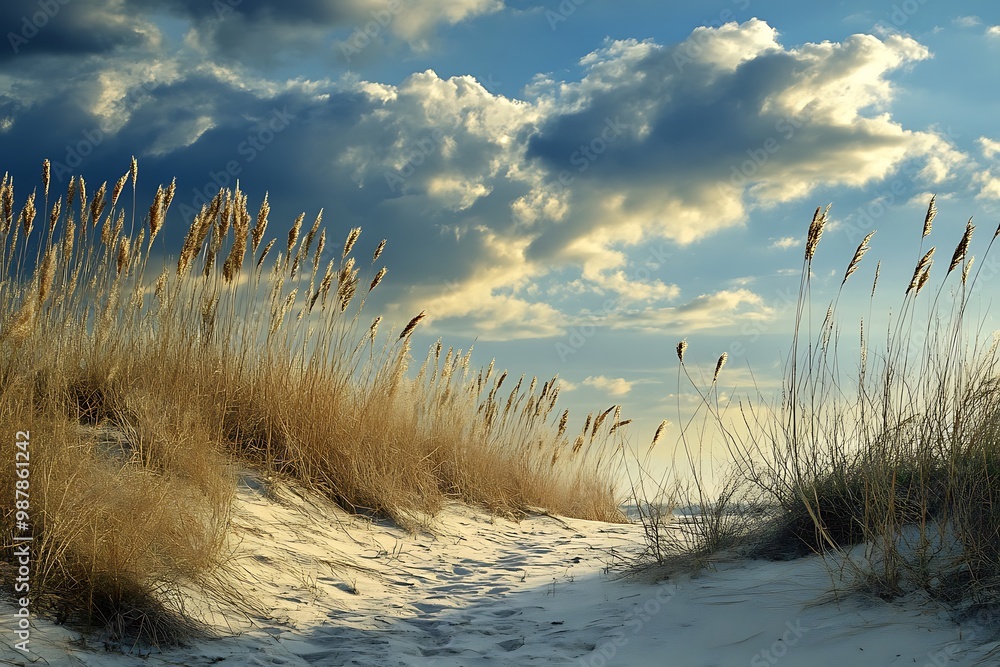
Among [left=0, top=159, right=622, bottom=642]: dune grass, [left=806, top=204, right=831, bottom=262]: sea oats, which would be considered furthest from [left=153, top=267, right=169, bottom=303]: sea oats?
[left=806, top=204, right=831, bottom=262]: sea oats

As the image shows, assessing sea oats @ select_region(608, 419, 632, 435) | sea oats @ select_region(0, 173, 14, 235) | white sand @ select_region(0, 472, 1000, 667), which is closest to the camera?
white sand @ select_region(0, 472, 1000, 667)

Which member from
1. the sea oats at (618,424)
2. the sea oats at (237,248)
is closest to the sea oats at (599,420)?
the sea oats at (618,424)

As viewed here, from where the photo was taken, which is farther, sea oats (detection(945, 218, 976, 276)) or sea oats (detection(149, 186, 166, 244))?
sea oats (detection(149, 186, 166, 244))

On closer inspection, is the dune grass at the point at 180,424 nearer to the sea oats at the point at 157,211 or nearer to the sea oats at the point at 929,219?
the sea oats at the point at 157,211

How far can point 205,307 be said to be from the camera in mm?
5438

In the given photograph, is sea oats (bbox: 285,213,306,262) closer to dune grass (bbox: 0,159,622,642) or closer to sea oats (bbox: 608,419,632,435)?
dune grass (bbox: 0,159,622,642)

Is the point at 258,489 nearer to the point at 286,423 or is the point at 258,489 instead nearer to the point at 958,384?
the point at 286,423

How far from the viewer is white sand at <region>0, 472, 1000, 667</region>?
2709 mm

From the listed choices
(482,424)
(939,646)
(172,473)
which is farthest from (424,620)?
(482,424)

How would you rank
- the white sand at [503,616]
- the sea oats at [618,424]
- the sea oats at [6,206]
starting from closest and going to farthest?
1. the white sand at [503,616]
2. the sea oats at [6,206]
3. the sea oats at [618,424]

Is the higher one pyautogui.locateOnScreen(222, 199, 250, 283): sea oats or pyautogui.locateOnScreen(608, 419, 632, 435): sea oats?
pyautogui.locateOnScreen(222, 199, 250, 283): sea oats

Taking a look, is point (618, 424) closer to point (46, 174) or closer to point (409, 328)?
point (409, 328)

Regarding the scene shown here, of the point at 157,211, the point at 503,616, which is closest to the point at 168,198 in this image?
the point at 157,211

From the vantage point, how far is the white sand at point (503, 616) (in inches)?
107
